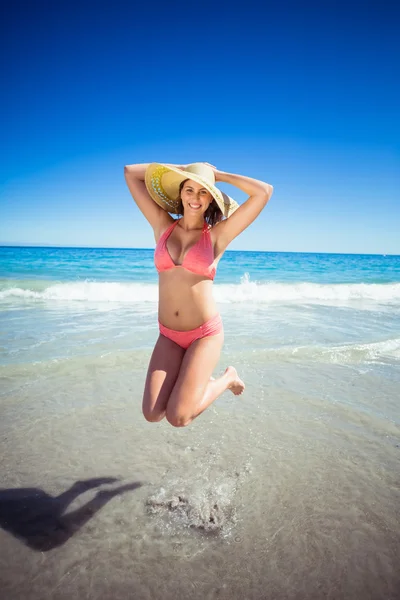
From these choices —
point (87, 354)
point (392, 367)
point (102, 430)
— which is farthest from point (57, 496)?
point (392, 367)

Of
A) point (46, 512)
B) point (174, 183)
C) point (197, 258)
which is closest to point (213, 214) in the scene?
point (174, 183)

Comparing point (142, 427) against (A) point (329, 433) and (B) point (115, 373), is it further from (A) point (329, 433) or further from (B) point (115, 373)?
(A) point (329, 433)

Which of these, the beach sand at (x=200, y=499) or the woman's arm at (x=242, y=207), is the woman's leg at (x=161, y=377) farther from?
the woman's arm at (x=242, y=207)

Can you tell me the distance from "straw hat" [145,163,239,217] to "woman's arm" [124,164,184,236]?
0.09 m

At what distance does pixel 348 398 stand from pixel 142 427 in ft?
9.54

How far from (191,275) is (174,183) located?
40.9 inches

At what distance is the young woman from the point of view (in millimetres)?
3482

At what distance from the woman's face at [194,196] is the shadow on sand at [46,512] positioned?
8.89ft

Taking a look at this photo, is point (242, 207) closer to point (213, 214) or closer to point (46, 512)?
point (213, 214)

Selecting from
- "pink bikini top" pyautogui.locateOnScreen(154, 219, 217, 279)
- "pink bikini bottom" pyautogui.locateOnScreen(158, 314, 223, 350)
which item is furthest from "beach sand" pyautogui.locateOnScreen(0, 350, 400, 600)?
"pink bikini top" pyautogui.locateOnScreen(154, 219, 217, 279)

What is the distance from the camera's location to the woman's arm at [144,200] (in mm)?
4012

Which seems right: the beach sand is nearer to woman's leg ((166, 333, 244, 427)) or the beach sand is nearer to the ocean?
the ocean

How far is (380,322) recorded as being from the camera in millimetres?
10516

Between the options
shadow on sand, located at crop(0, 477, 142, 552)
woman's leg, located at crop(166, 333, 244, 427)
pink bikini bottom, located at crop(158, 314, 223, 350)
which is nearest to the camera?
shadow on sand, located at crop(0, 477, 142, 552)
